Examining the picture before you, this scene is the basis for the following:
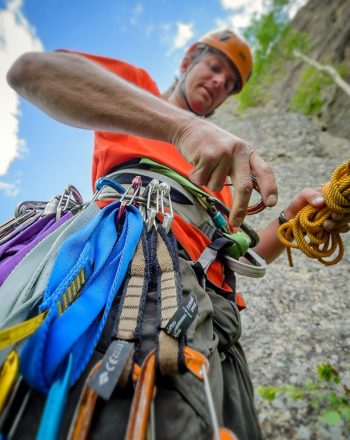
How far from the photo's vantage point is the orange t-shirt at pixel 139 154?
90 cm

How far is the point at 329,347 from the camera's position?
58.0 inches

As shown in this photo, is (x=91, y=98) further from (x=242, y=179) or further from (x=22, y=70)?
(x=242, y=179)

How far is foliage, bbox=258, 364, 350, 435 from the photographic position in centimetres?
99

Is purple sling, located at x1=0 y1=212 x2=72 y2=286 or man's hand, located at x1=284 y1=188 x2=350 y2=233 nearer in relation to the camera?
purple sling, located at x1=0 y1=212 x2=72 y2=286

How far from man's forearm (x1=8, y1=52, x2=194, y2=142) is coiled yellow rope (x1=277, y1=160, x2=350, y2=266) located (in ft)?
1.78

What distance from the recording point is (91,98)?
744mm

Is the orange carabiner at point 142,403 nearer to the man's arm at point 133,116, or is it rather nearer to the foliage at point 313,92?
the man's arm at point 133,116

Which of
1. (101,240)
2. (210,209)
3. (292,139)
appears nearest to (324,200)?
(210,209)

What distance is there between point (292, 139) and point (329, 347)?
17.1ft

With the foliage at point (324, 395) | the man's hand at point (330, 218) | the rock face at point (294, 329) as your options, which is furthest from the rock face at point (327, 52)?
the foliage at point (324, 395)

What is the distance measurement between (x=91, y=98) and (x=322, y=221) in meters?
0.89

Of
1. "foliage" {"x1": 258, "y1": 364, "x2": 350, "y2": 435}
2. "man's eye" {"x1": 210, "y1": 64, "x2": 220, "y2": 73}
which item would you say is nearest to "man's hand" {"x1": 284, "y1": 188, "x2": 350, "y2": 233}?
"foliage" {"x1": 258, "y1": 364, "x2": 350, "y2": 435}

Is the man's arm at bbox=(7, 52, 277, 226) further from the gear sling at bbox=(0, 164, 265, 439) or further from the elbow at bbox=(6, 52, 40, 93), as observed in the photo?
the gear sling at bbox=(0, 164, 265, 439)

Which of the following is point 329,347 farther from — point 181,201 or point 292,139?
point 292,139
